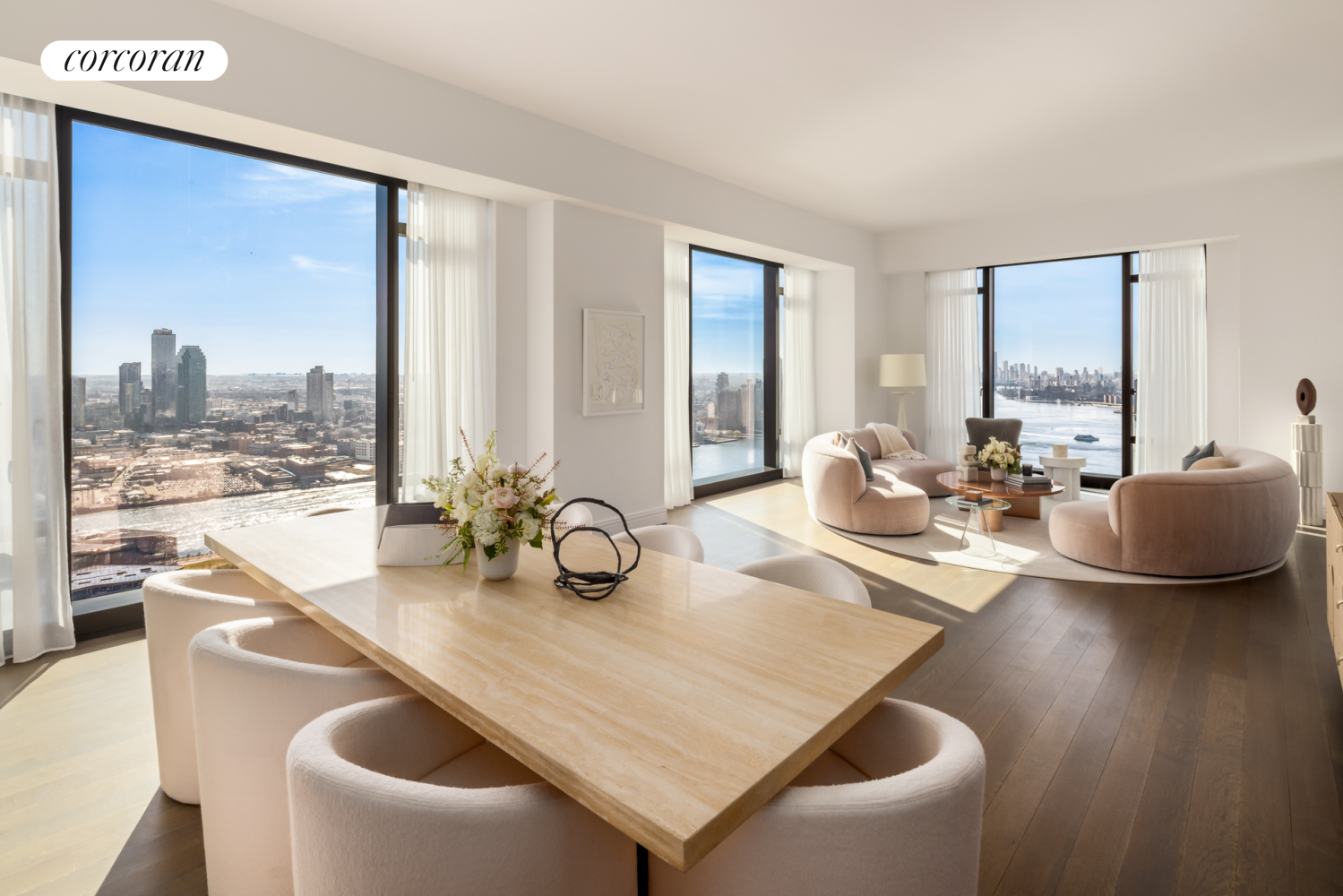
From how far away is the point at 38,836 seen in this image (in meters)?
1.94

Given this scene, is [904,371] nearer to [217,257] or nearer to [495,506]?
[217,257]

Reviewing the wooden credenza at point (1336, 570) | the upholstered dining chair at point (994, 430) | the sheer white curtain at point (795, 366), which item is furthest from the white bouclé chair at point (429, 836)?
the sheer white curtain at point (795, 366)

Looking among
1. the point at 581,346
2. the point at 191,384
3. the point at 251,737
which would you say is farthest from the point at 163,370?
the point at 251,737

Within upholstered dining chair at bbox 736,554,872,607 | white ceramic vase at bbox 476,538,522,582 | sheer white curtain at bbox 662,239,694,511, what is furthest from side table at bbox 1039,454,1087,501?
A: white ceramic vase at bbox 476,538,522,582

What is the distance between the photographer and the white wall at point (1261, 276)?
5938 mm

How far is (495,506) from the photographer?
179 centimetres

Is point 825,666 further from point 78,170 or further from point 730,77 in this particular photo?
point 78,170

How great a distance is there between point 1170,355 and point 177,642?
839 cm

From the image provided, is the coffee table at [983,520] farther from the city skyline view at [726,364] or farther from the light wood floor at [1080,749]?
the city skyline view at [726,364]

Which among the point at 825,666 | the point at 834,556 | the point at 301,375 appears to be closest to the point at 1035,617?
the point at 834,556

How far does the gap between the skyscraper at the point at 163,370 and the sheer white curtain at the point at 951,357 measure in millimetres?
7926

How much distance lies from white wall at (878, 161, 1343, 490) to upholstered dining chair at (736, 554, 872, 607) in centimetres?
653

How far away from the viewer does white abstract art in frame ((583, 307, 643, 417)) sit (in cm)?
529

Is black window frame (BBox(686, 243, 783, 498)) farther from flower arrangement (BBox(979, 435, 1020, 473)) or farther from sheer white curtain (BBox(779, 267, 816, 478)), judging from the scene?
flower arrangement (BBox(979, 435, 1020, 473))
